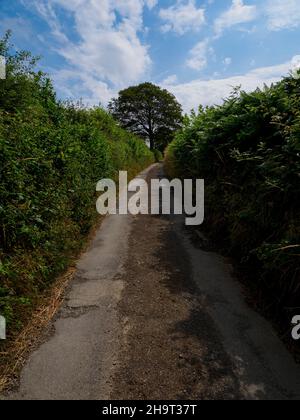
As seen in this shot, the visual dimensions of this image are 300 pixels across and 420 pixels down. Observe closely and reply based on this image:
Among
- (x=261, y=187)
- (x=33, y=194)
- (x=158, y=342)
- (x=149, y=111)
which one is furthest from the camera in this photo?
(x=149, y=111)

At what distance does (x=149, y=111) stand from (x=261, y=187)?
51409 millimetres

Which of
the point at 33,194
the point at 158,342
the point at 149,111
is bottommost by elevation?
the point at 158,342

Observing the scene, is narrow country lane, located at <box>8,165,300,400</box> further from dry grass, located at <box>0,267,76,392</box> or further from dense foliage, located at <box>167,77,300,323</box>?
dense foliage, located at <box>167,77,300,323</box>

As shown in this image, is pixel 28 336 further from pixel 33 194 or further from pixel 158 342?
pixel 33 194

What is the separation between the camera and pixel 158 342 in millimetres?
3676

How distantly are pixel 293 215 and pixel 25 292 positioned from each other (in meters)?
3.75

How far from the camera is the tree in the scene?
53.0m

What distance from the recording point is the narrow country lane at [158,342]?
298 centimetres

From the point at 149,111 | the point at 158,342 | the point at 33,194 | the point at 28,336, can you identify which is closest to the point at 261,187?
the point at 158,342

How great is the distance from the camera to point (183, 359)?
11.1 feet

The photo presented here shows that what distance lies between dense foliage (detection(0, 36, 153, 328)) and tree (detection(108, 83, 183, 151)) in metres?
47.1

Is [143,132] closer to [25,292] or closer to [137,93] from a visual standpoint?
[137,93]

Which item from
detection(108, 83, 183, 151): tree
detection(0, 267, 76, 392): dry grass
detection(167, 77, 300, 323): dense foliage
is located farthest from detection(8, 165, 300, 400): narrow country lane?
detection(108, 83, 183, 151): tree
